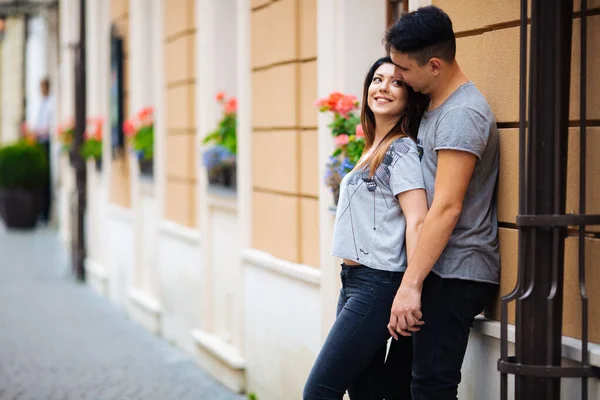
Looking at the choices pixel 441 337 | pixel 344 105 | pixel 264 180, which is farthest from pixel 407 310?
Answer: pixel 264 180

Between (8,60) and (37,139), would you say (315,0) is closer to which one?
(37,139)

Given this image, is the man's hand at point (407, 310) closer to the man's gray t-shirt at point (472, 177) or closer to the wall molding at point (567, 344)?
the man's gray t-shirt at point (472, 177)

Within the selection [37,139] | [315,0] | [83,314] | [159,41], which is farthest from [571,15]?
[37,139]

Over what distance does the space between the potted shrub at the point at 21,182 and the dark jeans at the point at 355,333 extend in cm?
1527

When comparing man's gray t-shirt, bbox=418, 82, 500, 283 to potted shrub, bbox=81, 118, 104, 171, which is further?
potted shrub, bbox=81, 118, 104, 171

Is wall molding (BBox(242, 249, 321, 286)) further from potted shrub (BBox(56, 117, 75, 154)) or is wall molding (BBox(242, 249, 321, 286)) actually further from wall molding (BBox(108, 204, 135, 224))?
potted shrub (BBox(56, 117, 75, 154))

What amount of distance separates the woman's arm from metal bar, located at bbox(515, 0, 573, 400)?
1.30 feet

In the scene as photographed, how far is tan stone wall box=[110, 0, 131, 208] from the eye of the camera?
421 inches

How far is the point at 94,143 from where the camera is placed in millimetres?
12156

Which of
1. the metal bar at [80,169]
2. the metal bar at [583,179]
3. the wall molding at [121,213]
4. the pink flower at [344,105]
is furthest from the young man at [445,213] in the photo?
the metal bar at [80,169]

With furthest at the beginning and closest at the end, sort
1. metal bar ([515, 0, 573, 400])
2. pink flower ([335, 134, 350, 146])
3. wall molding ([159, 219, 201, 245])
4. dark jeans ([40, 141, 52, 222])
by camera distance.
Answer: dark jeans ([40, 141, 52, 222])
wall molding ([159, 219, 201, 245])
pink flower ([335, 134, 350, 146])
metal bar ([515, 0, 573, 400])

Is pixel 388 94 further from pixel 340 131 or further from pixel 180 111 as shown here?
pixel 180 111

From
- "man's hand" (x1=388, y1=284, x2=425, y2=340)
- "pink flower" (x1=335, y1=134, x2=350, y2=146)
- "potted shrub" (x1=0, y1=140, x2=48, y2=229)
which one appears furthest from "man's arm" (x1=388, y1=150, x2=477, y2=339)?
"potted shrub" (x1=0, y1=140, x2=48, y2=229)

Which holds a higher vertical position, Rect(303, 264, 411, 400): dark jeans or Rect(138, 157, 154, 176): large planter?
Rect(138, 157, 154, 176): large planter
